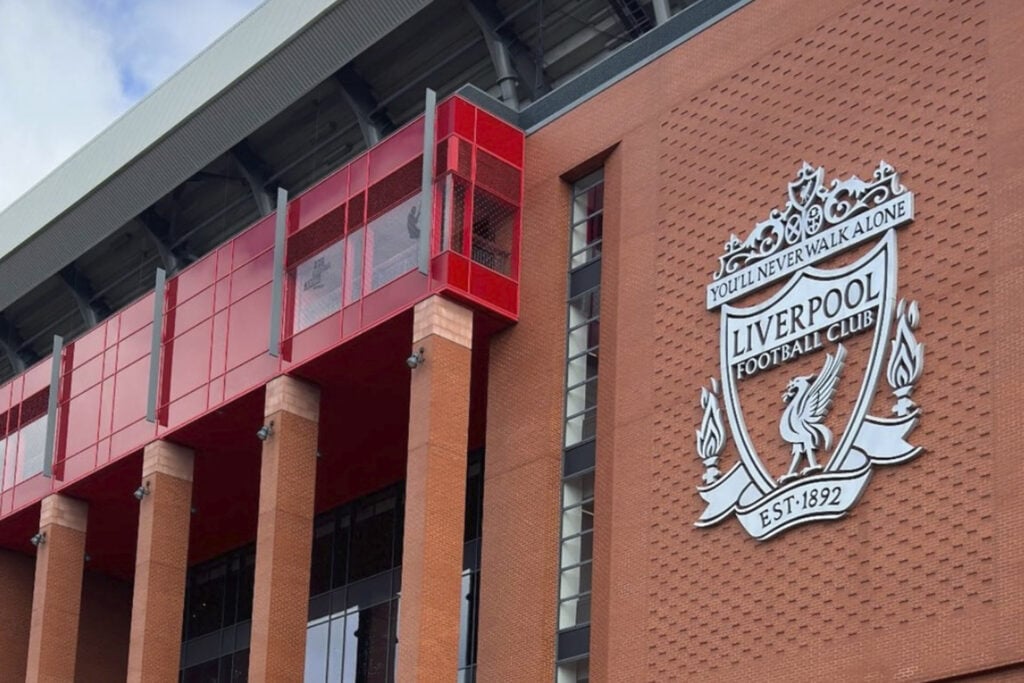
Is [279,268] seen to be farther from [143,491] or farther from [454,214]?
[143,491]

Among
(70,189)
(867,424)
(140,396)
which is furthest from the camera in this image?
(70,189)

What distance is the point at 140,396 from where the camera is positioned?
47.6 meters

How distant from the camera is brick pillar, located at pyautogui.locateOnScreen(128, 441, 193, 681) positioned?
44.8 metres

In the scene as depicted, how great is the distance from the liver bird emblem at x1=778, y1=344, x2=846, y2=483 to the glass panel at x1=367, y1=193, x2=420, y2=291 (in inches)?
382

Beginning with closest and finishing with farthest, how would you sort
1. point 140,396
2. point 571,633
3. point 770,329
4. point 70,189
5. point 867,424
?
1. point 867,424
2. point 770,329
3. point 571,633
4. point 140,396
5. point 70,189

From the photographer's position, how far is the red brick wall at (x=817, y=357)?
3006 cm

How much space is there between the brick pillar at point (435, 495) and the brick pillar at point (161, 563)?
29.7ft

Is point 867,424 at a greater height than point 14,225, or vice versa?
point 14,225

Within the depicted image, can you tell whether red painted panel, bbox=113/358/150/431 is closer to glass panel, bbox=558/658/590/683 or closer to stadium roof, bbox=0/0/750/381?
stadium roof, bbox=0/0/750/381

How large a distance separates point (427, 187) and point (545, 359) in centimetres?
413

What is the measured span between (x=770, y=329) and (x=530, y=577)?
280 inches

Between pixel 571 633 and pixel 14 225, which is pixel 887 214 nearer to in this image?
pixel 571 633

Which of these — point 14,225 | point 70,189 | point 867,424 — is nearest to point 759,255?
point 867,424

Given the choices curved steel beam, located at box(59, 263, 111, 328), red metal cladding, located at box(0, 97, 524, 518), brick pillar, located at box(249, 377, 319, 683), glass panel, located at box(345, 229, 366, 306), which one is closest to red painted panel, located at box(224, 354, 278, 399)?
red metal cladding, located at box(0, 97, 524, 518)
